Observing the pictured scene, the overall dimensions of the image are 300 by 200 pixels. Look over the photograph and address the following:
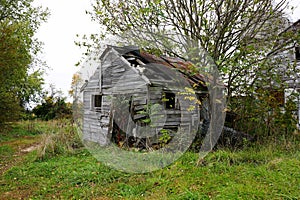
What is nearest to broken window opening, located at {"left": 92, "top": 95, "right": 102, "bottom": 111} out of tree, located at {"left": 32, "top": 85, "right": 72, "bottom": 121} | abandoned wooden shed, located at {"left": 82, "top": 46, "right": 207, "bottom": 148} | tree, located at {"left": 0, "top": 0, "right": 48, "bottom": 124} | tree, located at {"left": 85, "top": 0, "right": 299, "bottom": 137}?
abandoned wooden shed, located at {"left": 82, "top": 46, "right": 207, "bottom": 148}

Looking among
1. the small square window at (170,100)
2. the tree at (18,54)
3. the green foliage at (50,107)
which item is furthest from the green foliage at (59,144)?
the green foliage at (50,107)

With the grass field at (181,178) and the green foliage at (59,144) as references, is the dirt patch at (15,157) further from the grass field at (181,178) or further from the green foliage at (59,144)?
the green foliage at (59,144)

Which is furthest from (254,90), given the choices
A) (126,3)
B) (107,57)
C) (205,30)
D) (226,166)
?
(107,57)

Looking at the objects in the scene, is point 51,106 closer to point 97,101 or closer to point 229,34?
point 97,101

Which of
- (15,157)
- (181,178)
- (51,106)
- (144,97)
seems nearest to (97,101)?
(144,97)

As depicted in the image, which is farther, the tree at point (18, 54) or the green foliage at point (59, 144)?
the tree at point (18, 54)

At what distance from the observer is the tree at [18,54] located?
909cm

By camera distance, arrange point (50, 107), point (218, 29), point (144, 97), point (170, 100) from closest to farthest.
A: point (218, 29), point (144, 97), point (170, 100), point (50, 107)

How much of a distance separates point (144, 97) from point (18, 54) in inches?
247

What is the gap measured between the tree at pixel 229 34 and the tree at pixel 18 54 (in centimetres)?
454

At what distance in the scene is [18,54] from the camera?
10.0 meters

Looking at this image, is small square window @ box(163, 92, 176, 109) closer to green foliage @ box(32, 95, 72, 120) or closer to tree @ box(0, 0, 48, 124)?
tree @ box(0, 0, 48, 124)

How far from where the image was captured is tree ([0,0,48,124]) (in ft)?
29.8

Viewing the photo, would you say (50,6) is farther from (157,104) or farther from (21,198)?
(21,198)
